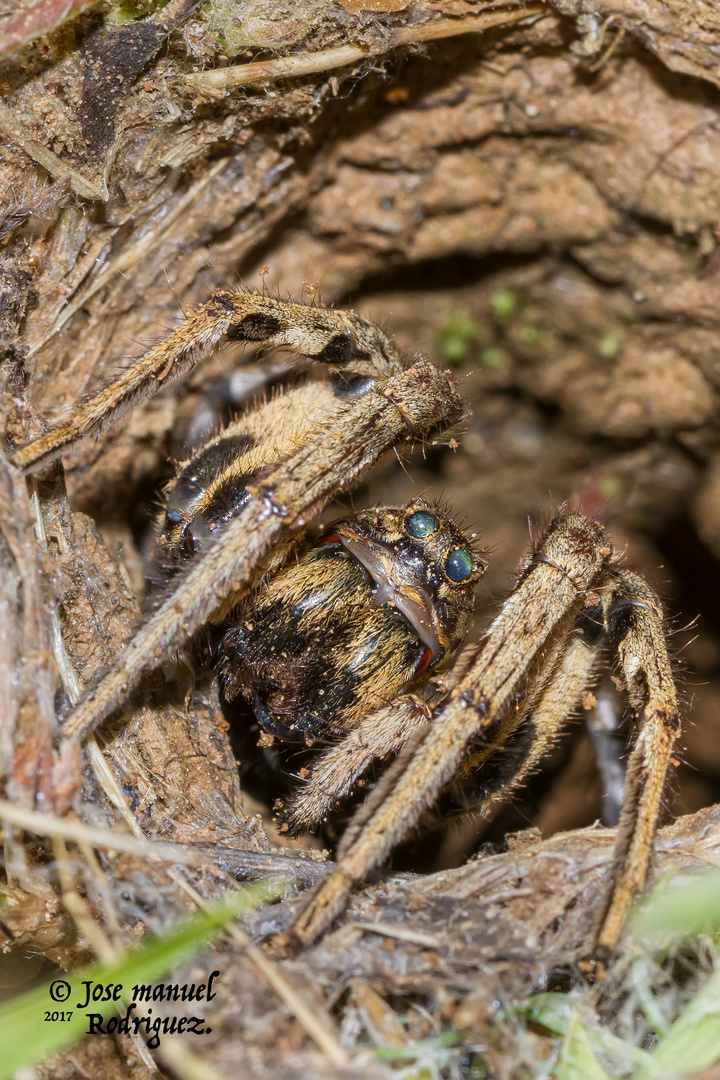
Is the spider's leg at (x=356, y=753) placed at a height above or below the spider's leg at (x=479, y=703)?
below

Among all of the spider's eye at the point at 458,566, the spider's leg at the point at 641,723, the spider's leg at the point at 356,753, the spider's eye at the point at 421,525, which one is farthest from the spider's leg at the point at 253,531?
the spider's leg at the point at 641,723

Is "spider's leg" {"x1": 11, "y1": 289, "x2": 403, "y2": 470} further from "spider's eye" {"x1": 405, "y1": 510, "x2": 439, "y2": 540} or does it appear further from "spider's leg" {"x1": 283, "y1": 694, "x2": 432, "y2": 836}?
"spider's leg" {"x1": 283, "y1": 694, "x2": 432, "y2": 836}

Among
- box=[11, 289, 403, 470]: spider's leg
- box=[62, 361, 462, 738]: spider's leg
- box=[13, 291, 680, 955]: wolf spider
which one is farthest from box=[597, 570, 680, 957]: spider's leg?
box=[11, 289, 403, 470]: spider's leg

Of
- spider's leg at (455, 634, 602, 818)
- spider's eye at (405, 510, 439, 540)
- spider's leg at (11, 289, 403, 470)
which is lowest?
spider's leg at (455, 634, 602, 818)

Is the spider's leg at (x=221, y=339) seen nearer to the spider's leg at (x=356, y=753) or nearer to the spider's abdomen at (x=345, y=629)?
the spider's abdomen at (x=345, y=629)

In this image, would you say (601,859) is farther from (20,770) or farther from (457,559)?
(20,770)

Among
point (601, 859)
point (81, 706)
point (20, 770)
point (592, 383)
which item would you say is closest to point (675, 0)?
point (592, 383)

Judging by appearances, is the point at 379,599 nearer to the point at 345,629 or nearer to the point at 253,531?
the point at 345,629

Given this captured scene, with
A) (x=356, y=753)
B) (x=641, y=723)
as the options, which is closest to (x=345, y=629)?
(x=356, y=753)
